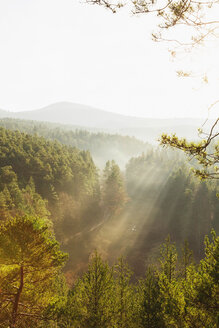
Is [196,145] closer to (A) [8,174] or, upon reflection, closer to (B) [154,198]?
(A) [8,174]

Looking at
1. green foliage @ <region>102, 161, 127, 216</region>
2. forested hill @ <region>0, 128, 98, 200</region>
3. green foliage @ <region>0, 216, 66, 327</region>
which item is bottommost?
green foliage @ <region>102, 161, 127, 216</region>

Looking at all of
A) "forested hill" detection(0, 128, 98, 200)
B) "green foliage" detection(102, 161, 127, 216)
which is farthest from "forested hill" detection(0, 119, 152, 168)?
"forested hill" detection(0, 128, 98, 200)

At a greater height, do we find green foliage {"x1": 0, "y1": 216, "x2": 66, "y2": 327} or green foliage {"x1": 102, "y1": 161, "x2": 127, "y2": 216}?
green foliage {"x1": 0, "y1": 216, "x2": 66, "y2": 327}

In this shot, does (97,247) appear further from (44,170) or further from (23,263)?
(23,263)

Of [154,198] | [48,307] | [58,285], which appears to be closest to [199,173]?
[48,307]

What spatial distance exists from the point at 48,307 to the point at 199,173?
937 centimetres

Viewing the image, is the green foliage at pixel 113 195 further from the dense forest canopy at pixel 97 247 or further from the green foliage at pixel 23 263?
the green foliage at pixel 23 263

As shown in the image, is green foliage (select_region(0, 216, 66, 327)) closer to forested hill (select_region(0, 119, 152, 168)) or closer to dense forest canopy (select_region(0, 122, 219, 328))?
dense forest canopy (select_region(0, 122, 219, 328))

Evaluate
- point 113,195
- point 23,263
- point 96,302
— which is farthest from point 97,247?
point 23,263

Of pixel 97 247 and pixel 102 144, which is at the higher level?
pixel 102 144

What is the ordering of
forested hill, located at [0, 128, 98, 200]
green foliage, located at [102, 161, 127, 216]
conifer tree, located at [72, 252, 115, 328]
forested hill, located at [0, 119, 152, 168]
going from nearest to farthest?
conifer tree, located at [72, 252, 115, 328] → forested hill, located at [0, 128, 98, 200] → green foliage, located at [102, 161, 127, 216] → forested hill, located at [0, 119, 152, 168]

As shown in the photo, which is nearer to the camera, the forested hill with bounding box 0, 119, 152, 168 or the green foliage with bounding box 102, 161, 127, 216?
the green foliage with bounding box 102, 161, 127, 216

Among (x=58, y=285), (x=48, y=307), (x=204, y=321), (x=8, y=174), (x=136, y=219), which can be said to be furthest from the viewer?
(x=136, y=219)

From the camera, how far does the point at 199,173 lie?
7.50 m
